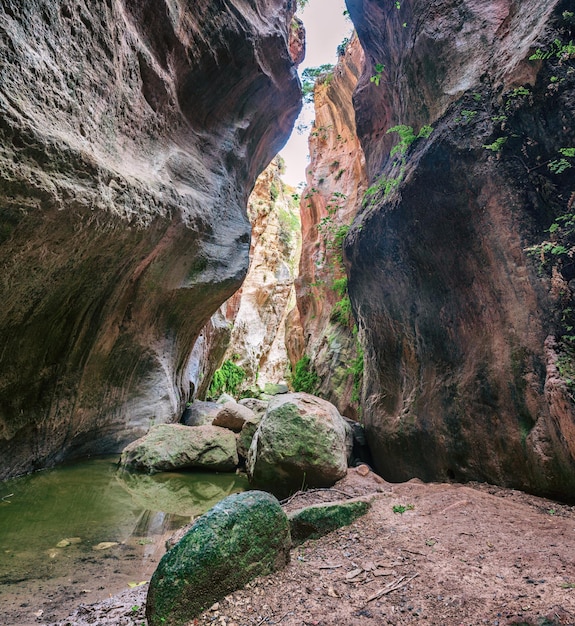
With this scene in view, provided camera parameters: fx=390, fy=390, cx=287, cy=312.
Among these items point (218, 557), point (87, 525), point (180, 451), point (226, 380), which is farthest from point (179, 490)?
point (226, 380)

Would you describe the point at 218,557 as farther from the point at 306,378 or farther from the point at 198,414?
the point at 306,378

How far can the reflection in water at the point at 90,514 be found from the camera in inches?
140

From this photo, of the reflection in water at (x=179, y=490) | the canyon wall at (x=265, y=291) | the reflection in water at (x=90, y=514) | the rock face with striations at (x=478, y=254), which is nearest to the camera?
the reflection in water at (x=90, y=514)

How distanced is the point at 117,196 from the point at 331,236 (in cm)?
1077

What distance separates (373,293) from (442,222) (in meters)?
2.34

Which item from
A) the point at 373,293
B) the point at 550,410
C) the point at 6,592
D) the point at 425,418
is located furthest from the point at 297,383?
the point at 6,592

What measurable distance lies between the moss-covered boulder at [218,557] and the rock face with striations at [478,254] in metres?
2.90

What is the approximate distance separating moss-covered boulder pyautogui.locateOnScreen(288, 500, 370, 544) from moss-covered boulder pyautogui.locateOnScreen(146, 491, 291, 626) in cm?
62

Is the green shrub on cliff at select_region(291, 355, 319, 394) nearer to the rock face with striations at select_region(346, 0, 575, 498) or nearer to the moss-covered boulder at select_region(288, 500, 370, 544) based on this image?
the rock face with striations at select_region(346, 0, 575, 498)

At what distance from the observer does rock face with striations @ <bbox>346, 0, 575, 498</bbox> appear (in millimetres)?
4262

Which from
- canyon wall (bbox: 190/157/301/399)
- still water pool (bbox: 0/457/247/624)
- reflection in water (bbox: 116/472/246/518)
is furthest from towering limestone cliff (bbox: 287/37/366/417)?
canyon wall (bbox: 190/157/301/399)

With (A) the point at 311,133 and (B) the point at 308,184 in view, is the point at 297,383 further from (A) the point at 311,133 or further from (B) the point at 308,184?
(A) the point at 311,133

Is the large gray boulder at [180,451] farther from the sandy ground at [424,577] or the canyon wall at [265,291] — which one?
the canyon wall at [265,291]

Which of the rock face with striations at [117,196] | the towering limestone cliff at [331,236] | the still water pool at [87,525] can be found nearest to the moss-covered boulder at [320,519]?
the still water pool at [87,525]
